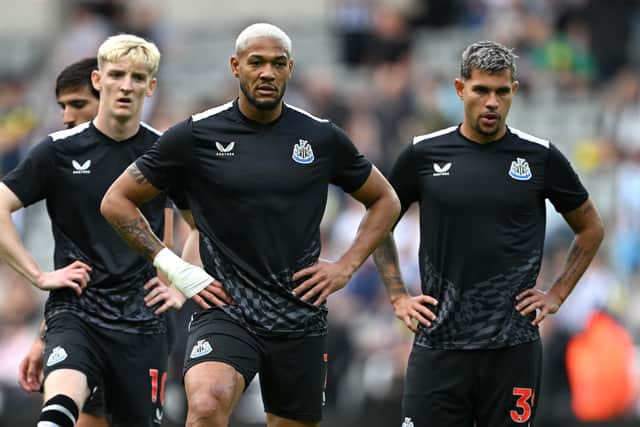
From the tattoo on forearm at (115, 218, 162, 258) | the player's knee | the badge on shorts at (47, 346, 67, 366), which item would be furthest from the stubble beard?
the badge on shorts at (47, 346, 67, 366)

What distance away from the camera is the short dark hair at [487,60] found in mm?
10359

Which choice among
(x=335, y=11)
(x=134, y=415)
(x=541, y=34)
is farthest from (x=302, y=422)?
(x=335, y=11)

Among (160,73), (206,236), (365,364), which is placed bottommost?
(365,364)

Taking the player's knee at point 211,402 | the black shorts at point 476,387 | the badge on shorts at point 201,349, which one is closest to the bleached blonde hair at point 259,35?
the badge on shorts at point 201,349

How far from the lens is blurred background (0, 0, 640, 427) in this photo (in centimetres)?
1680

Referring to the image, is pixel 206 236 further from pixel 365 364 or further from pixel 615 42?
pixel 615 42

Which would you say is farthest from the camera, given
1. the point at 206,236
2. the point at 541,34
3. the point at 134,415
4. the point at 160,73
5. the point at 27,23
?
the point at 27,23

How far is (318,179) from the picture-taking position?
10312mm

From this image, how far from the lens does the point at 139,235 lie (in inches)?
402

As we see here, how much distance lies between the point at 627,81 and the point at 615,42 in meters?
2.70

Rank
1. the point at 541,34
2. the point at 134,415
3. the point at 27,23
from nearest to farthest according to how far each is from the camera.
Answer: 1. the point at 134,415
2. the point at 541,34
3. the point at 27,23

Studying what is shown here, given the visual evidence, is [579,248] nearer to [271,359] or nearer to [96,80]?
[271,359]

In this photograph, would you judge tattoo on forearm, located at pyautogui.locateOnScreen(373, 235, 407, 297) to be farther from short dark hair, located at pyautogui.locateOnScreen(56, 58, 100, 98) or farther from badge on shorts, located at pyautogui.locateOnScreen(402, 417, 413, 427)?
short dark hair, located at pyautogui.locateOnScreen(56, 58, 100, 98)

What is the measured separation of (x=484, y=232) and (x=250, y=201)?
1.48 meters
